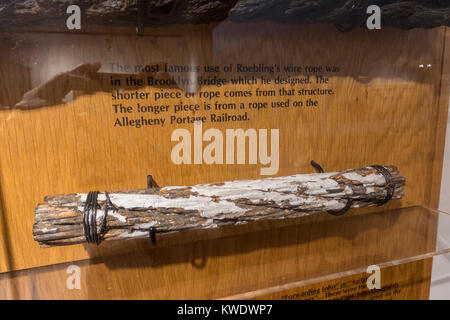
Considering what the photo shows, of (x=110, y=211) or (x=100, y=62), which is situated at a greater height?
(x=100, y=62)

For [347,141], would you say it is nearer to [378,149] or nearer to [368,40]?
[378,149]

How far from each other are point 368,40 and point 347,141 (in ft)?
1.18

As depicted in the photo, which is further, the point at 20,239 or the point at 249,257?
the point at 249,257

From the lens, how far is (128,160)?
959 millimetres

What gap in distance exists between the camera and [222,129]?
1.02 m

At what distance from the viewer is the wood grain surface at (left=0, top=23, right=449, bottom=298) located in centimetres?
87

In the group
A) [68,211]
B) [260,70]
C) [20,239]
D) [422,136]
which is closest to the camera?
[68,211]

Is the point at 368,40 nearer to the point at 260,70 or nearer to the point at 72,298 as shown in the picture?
the point at 260,70

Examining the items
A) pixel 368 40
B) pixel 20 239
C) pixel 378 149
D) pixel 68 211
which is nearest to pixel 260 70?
pixel 368 40

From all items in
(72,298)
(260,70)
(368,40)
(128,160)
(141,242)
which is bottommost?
(72,298)

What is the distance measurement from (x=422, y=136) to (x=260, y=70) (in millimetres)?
746

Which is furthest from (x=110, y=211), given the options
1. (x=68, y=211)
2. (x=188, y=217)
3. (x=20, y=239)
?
(x=20, y=239)

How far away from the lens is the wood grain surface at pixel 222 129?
87 cm

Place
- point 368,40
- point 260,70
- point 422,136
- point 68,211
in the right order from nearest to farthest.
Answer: point 68,211 < point 260,70 < point 368,40 < point 422,136
